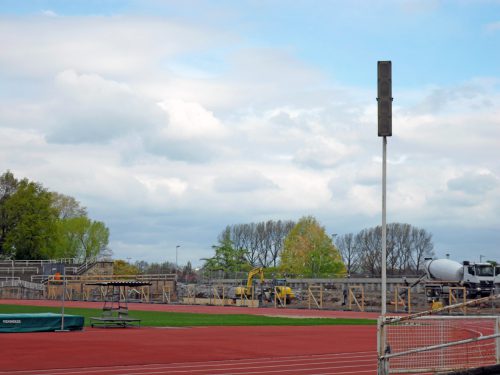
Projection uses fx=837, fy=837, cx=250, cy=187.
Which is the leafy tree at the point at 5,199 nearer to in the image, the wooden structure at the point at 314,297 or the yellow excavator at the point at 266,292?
the yellow excavator at the point at 266,292

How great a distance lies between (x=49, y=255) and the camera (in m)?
112

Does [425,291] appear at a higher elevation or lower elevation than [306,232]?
lower

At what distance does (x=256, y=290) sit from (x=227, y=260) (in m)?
56.1

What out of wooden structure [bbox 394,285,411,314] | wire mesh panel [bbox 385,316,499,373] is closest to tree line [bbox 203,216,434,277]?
wooden structure [bbox 394,285,411,314]

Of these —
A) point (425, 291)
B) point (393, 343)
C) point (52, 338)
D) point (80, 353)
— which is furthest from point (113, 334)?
point (425, 291)

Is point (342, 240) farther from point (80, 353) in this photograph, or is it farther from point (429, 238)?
point (80, 353)

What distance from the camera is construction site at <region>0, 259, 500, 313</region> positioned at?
65.4 metres

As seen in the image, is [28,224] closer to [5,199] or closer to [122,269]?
[5,199]

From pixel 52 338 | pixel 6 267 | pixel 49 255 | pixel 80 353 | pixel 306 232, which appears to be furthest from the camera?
pixel 306 232

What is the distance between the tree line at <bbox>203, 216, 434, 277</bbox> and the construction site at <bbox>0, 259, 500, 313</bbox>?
69.6 feet

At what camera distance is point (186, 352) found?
76.5 ft

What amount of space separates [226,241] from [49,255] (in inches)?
1595

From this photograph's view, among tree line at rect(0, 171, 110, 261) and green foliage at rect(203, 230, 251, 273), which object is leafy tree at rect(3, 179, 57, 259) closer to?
tree line at rect(0, 171, 110, 261)

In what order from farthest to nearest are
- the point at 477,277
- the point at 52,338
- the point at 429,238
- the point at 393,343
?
the point at 429,238
the point at 477,277
the point at 52,338
the point at 393,343
